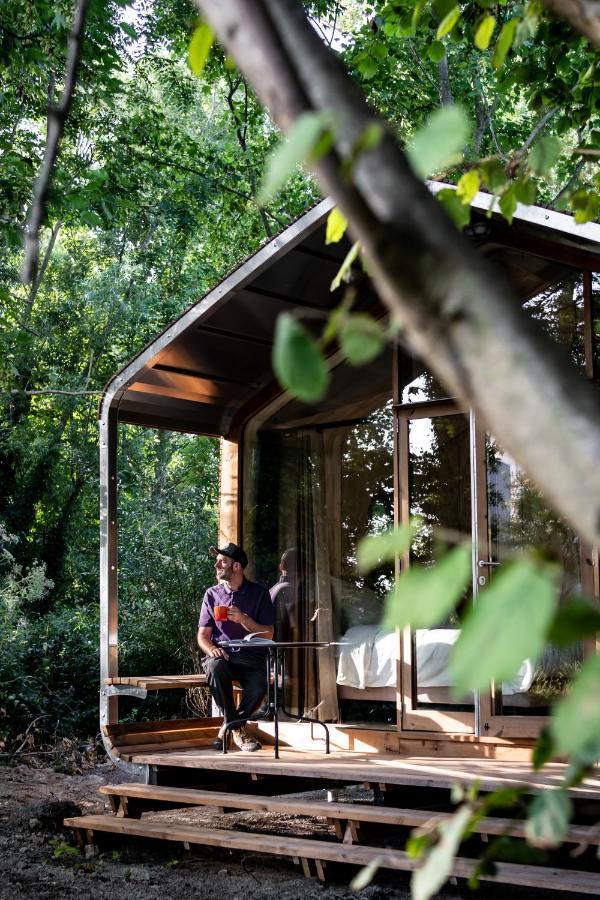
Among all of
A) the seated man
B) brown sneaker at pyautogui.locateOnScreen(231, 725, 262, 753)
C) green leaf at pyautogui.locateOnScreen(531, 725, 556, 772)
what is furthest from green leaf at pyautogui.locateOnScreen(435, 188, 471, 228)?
brown sneaker at pyautogui.locateOnScreen(231, 725, 262, 753)

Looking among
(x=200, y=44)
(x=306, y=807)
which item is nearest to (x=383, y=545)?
(x=200, y=44)

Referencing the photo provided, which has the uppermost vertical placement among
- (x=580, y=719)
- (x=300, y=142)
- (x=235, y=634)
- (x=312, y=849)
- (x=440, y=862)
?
(x=300, y=142)

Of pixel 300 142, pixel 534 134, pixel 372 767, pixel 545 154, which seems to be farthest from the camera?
pixel 372 767

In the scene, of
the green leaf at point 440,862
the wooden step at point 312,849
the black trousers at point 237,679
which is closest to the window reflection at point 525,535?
the wooden step at point 312,849

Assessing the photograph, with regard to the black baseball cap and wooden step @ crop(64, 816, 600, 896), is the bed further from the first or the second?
wooden step @ crop(64, 816, 600, 896)

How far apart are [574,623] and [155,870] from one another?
223 inches

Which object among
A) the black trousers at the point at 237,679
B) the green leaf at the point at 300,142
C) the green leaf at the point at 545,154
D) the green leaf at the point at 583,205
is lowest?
the black trousers at the point at 237,679

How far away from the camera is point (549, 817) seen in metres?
0.97

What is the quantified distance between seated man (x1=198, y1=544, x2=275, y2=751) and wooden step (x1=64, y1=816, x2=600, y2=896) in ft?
3.67

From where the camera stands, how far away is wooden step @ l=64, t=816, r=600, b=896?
433 cm

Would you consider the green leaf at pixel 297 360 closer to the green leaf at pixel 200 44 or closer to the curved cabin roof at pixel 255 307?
the green leaf at pixel 200 44

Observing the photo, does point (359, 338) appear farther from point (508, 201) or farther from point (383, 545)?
point (508, 201)

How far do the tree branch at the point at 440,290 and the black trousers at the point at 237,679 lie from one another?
21.4 feet

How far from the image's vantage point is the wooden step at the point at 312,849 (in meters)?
4.33
